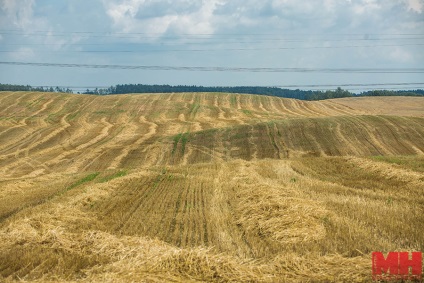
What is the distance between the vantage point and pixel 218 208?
16.7 metres

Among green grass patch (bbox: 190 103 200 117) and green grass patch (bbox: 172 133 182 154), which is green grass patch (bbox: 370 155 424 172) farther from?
green grass patch (bbox: 190 103 200 117)

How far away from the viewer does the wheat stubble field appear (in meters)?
9.59

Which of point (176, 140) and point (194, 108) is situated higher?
point (194, 108)

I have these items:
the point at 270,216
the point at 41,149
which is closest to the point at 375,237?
the point at 270,216

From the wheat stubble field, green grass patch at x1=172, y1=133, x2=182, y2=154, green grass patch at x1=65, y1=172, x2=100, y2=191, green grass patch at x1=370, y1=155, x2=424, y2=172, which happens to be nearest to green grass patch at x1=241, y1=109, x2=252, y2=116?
green grass patch at x1=172, y1=133, x2=182, y2=154

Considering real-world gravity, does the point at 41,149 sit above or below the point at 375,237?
below

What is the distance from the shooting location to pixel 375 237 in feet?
37.8

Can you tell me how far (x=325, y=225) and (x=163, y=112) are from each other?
215 ft

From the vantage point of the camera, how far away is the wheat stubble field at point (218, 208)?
9594 mm

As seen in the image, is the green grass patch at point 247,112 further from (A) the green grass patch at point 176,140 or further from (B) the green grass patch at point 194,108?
(A) the green grass patch at point 176,140

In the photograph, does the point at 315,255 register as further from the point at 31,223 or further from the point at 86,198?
the point at 86,198

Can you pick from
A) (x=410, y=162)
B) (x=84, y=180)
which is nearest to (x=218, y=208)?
(x=84, y=180)

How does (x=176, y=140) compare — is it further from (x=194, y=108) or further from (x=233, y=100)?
(x=233, y=100)

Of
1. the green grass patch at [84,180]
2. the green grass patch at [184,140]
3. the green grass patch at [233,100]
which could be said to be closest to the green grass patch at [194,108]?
the green grass patch at [233,100]
